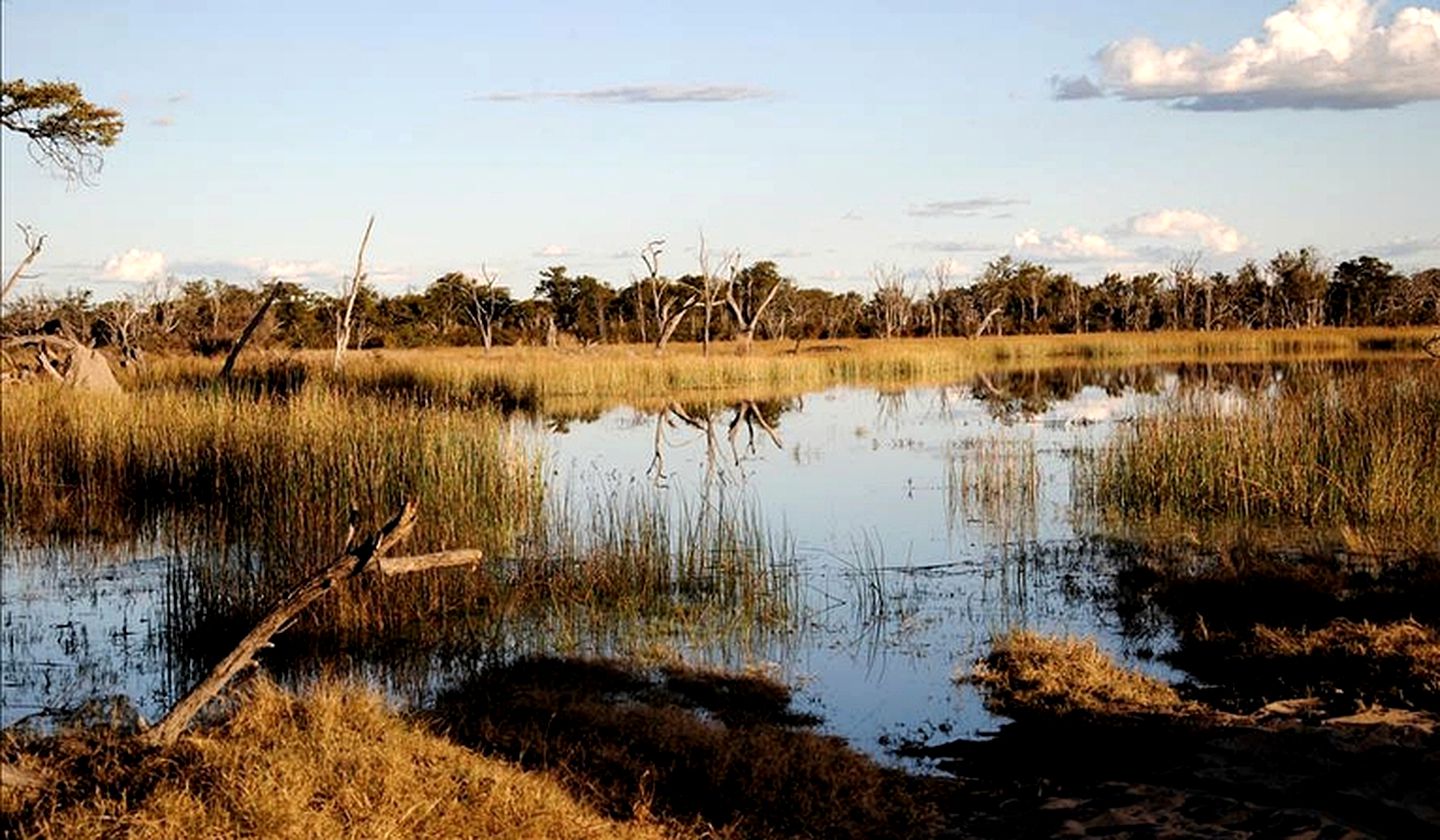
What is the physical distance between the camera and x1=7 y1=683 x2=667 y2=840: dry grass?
4.58 meters

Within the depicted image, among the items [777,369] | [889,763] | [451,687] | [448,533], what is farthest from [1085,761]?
[777,369]

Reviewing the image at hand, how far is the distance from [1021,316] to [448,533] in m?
67.9

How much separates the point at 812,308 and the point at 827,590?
66194mm

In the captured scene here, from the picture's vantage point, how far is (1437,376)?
15.3 m

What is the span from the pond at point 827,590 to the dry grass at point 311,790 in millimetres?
2022

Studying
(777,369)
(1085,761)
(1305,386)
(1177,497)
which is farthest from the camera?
(777,369)

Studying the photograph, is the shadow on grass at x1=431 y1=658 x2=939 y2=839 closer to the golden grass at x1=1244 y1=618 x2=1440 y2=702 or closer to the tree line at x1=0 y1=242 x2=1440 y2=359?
the golden grass at x1=1244 y1=618 x2=1440 y2=702

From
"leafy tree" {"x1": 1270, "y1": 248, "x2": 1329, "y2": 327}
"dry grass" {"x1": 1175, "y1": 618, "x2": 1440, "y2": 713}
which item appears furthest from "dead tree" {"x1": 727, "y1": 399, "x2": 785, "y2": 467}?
"leafy tree" {"x1": 1270, "y1": 248, "x2": 1329, "y2": 327}

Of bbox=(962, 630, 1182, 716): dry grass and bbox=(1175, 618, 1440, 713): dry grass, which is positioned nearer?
bbox=(1175, 618, 1440, 713): dry grass

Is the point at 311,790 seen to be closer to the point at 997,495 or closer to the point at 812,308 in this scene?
the point at 997,495

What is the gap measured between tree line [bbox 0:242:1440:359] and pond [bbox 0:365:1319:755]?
2763 centimetres

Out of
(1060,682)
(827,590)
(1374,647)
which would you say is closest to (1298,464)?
(827,590)

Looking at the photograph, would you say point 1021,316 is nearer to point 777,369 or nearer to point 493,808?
point 777,369

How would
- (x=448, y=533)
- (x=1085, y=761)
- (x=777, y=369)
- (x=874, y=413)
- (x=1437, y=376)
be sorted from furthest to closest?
1. (x=777, y=369)
2. (x=874, y=413)
3. (x=1437, y=376)
4. (x=448, y=533)
5. (x=1085, y=761)
